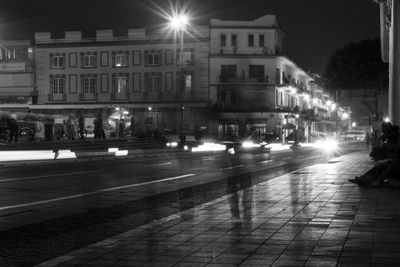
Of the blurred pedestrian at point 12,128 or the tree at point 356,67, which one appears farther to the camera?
the tree at point 356,67

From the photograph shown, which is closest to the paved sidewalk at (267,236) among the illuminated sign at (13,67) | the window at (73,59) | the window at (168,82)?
the window at (168,82)

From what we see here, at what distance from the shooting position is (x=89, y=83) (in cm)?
7625

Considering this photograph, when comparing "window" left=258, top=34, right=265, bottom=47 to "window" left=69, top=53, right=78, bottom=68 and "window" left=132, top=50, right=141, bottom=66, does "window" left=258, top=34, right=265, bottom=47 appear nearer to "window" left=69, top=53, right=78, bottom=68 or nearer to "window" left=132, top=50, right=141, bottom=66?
"window" left=132, top=50, right=141, bottom=66

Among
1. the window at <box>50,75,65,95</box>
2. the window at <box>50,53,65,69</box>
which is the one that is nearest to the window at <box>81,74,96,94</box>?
the window at <box>50,75,65,95</box>

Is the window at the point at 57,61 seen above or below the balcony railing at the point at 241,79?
above

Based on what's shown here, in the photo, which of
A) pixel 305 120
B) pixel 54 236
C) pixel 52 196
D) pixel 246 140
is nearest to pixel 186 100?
pixel 246 140

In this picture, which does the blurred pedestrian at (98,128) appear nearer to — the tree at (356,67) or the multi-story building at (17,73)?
the multi-story building at (17,73)

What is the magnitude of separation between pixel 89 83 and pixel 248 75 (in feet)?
62.3

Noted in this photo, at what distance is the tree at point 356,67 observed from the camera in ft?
336

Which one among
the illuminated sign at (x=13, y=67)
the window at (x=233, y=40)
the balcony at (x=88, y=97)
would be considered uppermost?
the window at (x=233, y=40)

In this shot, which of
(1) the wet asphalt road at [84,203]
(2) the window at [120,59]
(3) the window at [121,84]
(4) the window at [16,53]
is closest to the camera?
(1) the wet asphalt road at [84,203]

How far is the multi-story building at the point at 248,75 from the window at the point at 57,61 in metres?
18.0

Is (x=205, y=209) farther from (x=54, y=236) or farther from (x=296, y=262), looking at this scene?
(x=296, y=262)

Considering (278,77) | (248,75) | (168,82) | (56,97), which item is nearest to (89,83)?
(56,97)
